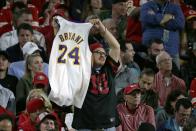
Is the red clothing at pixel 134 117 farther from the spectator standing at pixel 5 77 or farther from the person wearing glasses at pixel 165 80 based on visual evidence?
the spectator standing at pixel 5 77

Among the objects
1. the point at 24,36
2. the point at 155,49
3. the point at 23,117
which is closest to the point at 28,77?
the point at 24,36

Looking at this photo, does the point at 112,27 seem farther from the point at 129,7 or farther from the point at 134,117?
the point at 134,117

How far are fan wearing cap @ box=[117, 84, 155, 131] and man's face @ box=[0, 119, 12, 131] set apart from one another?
143 cm

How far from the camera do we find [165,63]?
37.9ft

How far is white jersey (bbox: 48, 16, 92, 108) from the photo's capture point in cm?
895

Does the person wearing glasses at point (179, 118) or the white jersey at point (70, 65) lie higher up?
the white jersey at point (70, 65)

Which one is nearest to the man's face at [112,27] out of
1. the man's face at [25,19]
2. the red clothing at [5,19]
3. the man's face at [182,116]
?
the man's face at [25,19]

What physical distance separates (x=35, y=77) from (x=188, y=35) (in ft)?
11.2

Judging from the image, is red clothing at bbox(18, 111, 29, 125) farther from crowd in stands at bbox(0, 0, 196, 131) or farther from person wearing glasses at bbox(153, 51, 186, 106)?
person wearing glasses at bbox(153, 51, 186, 106)

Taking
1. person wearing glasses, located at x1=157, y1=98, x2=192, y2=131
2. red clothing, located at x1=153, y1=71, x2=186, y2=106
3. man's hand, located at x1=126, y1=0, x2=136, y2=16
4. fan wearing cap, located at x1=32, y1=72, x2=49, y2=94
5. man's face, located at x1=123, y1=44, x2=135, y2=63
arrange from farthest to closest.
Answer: man's hand, located at x1=126, y1=0, x2=136, y2=16 < man's face, located at x1=123, y1=44, x2=135, y2=63 < red clothing, located at x1=153, y1=71, x2=186, y2=106 < fan wearing cap, located at x1=32, y1=72, x2=49, y2=94 < person wearing glasses, located at x1=157, y1=98, x2=192, y2=131

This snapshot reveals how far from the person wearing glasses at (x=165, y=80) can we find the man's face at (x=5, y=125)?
101 inches

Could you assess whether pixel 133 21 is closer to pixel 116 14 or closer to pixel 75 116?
pixel 116 14

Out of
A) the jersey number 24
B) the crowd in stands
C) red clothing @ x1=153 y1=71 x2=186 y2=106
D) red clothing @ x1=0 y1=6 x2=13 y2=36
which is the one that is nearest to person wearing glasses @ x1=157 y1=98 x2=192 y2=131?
the crowd in stands

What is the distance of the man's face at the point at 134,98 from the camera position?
10047mm
